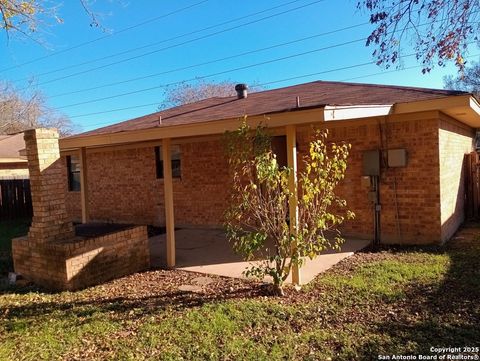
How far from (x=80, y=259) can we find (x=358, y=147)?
17.9 feet

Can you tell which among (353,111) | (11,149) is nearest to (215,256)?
(353,111)

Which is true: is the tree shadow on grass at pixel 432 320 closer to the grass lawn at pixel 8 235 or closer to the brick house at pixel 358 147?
the brick house at pixel 358 147

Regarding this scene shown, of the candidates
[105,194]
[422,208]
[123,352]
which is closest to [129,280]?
[123,352]

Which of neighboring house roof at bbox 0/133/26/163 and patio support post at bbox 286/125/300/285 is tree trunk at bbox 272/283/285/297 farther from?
neighboring house roof at bbox 0/133/26/163

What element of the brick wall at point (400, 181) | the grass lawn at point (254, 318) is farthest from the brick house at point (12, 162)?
the brick wall at point (400, 181)

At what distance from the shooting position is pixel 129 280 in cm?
602

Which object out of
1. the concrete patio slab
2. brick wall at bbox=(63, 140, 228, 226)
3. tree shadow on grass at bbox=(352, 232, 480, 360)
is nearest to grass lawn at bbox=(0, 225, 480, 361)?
tree shadow on grass at bbox=(352, 232, 480, 360)

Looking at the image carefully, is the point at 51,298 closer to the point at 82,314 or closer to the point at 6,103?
the point at 82,314

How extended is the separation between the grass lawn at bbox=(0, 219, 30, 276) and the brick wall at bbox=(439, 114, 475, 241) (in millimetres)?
8239

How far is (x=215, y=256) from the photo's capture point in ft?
23.8

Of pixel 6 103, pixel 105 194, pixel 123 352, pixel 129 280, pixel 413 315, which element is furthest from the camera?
pixel 6 103

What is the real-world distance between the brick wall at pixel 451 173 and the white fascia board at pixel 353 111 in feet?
5.62

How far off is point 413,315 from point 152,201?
27.7 feet

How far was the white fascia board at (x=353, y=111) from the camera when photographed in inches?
192
